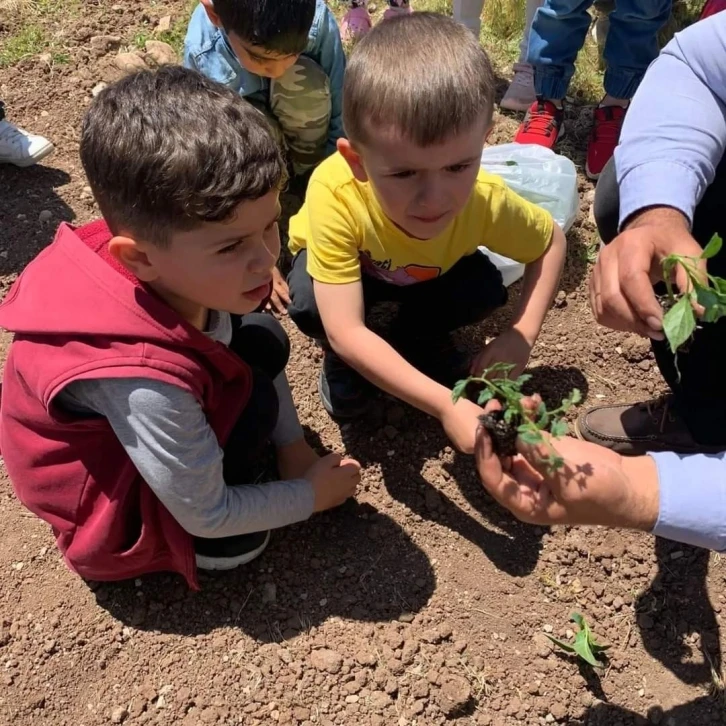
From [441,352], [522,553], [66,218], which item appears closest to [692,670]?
[522,553]

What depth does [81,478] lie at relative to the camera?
1835mm

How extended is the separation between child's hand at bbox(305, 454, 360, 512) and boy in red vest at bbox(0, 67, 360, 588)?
0.21 meters

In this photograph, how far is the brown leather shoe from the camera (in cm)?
247

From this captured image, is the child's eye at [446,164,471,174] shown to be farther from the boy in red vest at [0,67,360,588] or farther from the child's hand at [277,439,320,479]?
the child's hand at [277,439,320,479]

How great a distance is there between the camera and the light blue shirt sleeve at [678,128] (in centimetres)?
184

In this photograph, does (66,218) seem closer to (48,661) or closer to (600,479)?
(48,661)

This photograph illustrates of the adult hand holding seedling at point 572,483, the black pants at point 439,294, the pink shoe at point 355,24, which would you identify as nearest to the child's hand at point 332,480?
the black pants at point 439,294

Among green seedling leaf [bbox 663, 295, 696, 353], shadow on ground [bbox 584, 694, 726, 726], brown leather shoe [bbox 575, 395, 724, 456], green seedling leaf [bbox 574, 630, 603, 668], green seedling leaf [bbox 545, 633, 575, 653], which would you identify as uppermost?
green seedling leaf [bbox 663, 295, 696, 353]

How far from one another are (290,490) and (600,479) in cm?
89

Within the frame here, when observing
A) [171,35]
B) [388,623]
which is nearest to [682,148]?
[388,623]

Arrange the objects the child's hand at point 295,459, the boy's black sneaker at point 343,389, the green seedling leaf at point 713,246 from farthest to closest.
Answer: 1. the boy's black sneaker at point 343,389
2. the child's hand at point 295,459
3. the green seedling leaf at point 713,246

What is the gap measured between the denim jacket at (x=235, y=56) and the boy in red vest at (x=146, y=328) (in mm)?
1332

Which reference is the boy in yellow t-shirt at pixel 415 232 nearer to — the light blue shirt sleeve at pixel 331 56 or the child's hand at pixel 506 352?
the child's hand at pixel 506 352

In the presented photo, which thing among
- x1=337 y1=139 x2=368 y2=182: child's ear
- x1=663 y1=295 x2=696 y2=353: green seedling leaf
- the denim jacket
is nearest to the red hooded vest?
x1=337 y1=139 x2=368 y2=182: child's ear
